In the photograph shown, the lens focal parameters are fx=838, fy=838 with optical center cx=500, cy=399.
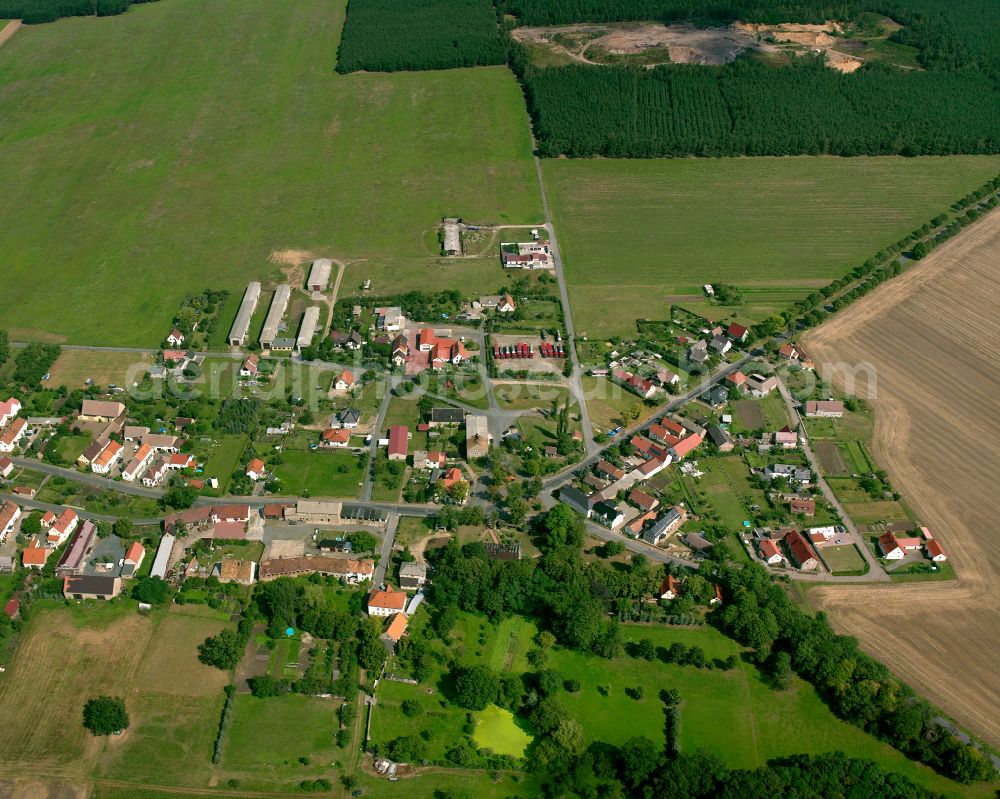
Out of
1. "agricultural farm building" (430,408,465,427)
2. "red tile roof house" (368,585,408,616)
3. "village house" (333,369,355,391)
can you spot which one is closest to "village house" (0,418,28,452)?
"village house" (333,369,355,391)

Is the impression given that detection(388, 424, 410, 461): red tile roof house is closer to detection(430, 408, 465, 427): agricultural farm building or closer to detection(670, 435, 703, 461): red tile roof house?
detection(430, 408, 465, 427): agricultural farm building

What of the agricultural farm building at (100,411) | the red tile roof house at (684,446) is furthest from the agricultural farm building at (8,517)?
the red tile roof house at (684,446)

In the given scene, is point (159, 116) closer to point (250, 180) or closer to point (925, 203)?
point (250, 180)

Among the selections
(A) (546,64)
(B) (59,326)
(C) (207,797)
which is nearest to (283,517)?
(C) (207,797)

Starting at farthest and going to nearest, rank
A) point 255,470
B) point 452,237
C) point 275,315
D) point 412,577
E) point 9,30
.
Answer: point 9,30 → point 452,237 → point 275,315 → point 255,470 → point 412,577

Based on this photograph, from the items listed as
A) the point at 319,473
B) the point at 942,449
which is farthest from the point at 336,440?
the point at 942,449

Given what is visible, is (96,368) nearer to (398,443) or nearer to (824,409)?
(398,443)
